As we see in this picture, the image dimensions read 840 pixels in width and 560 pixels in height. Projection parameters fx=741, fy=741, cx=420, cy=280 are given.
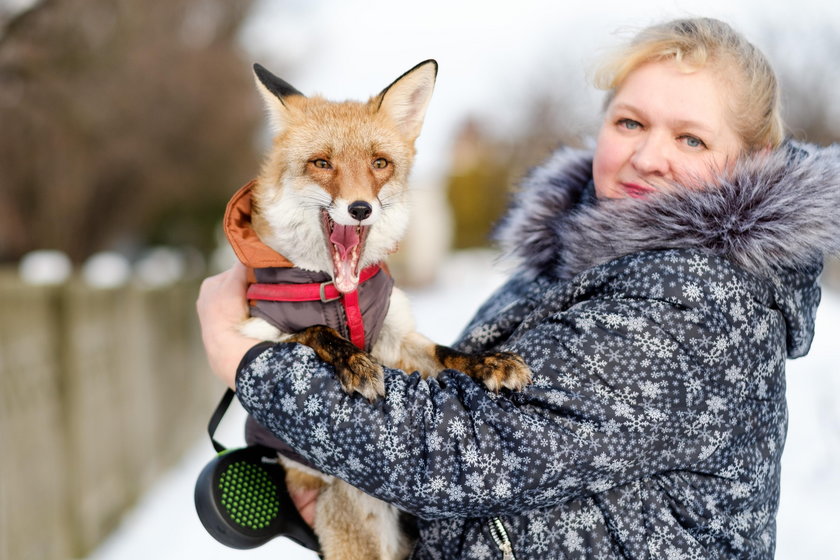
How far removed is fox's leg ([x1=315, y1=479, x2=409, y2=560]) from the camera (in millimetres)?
2457

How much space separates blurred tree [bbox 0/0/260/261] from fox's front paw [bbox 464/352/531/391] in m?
4.64

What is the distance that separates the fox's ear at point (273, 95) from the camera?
2688mm

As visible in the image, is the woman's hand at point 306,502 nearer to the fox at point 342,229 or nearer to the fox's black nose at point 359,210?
the fox at point 342,229

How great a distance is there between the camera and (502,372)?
191 cm

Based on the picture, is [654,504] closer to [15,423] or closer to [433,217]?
[15,423]

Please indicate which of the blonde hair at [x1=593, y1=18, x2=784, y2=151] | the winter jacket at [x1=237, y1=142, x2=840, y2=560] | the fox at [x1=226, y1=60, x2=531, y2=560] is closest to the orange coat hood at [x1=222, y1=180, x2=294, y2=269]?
the fox at [x1=226, y1=60, x2=531, y2=560]

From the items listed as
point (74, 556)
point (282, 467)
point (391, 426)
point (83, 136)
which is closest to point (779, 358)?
point (391, 426)

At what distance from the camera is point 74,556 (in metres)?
5.39

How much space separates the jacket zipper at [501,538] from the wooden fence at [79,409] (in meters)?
3.30

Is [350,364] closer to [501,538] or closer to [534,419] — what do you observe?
[534,419]

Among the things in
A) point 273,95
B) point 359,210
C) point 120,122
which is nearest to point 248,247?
point 359,210

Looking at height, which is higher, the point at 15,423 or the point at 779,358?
the point at 779,358

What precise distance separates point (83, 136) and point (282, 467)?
336 inches

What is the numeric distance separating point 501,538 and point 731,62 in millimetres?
1514
